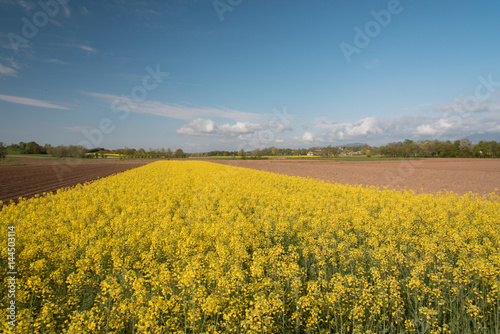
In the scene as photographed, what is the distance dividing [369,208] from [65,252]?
414 inches

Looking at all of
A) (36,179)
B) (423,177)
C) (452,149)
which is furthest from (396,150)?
(36,179)

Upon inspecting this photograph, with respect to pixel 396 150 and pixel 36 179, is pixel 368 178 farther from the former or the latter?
pixel 396 150

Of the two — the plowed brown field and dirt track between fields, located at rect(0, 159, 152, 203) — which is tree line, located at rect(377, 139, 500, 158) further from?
dirt track between fields, located at rect(0, 159, 152, 203)

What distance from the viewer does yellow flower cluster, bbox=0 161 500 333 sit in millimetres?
3340

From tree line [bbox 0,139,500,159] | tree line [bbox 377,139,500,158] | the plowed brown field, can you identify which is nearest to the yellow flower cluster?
the plowed brown field

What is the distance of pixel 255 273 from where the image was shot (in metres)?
3.83

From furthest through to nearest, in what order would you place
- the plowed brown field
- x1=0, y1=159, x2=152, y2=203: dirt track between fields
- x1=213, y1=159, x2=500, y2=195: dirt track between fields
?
x1=213, y1=159, x2=500, y2=195: dirt track between fields, the plowed brown field, x1=0, y1=159, x2=152, y2=203: dirt track between fields

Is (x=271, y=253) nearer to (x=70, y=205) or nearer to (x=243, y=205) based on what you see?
(x=243, y=205)

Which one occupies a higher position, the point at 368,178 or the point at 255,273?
the point at 255,273

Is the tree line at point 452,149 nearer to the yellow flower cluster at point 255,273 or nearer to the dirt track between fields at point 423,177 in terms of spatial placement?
the dirt track between fields at point 423,177

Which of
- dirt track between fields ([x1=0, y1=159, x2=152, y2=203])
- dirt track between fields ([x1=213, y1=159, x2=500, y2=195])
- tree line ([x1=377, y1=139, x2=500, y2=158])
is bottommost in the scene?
dirt track between fields ([x1=213, y1=159, x2=500, y2=195])

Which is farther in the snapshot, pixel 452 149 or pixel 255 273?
pixel 452 149

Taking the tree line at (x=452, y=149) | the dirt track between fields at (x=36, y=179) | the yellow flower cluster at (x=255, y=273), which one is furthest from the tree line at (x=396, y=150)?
the yellow flower cluster at (x=255, y=273)

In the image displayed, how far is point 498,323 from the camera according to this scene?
3.87 metres
